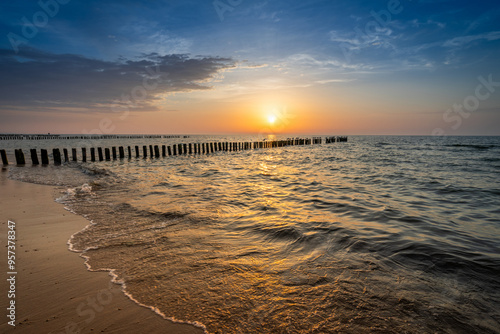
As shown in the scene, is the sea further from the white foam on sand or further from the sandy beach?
the sandy beach

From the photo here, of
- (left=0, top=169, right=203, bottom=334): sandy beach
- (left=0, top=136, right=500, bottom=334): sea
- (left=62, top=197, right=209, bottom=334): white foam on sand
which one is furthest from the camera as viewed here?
(left=0, top=136, right=500, bottom=334): sea

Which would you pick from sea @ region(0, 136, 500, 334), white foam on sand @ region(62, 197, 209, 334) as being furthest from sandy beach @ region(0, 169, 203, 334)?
sea @ region(0, 136, 500, 334)

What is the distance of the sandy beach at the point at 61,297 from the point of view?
2.61m

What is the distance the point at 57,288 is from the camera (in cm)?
327

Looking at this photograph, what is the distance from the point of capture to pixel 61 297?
3.08m

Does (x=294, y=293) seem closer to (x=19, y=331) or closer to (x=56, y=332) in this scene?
(x=56, y=332)

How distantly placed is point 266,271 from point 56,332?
262 cm

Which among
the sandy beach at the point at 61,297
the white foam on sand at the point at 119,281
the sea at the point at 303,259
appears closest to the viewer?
the sandy beach at the point at 61,297

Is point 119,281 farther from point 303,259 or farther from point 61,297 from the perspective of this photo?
point 303,259

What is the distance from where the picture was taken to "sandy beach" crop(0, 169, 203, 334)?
8.57 feet

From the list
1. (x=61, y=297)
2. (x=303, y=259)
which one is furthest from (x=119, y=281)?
(x=303, y=259)

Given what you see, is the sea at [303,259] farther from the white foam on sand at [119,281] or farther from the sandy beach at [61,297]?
the sandy beach at [61,297]

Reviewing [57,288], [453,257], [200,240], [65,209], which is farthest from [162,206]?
[453,257]

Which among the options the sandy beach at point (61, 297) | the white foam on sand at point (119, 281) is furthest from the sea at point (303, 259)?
the sandy beach at point (61, 297)
